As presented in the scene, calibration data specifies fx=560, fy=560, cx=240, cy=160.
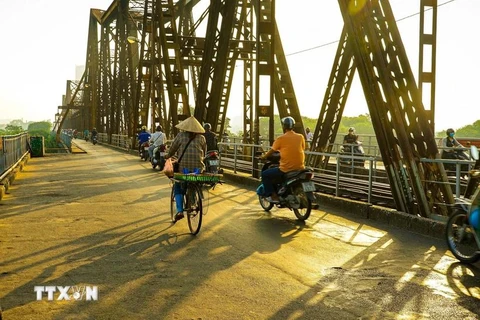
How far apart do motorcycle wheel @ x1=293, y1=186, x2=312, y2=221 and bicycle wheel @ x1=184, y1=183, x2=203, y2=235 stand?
6.19 feet

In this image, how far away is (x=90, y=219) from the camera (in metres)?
9.26

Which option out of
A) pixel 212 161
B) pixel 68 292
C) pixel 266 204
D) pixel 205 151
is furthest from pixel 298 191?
pixel 212 161

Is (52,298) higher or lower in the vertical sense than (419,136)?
lower

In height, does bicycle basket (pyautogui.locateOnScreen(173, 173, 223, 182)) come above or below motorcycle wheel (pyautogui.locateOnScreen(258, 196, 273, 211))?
above

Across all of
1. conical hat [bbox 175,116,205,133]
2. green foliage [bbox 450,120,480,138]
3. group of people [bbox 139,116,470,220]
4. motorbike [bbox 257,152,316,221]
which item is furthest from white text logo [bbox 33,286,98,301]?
green foliage [bbox 450,120,480,138]

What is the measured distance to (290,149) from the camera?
926cm

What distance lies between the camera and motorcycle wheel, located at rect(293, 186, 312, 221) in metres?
9.07

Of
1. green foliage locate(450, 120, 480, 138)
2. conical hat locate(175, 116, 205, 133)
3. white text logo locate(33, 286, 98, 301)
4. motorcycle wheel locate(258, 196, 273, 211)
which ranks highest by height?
conical hat locate(175, 116, 205, 133)

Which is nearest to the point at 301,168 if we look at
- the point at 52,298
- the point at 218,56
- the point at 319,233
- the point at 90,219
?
the point at 319,233

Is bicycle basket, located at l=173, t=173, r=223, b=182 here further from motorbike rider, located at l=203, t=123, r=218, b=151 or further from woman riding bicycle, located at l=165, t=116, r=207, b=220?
motorbike rider, located at l=203, t=123, r=218, b=151

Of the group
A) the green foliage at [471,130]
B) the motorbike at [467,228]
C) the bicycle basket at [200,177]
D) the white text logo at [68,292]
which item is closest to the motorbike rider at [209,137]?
the bicycle basket at [200,177]

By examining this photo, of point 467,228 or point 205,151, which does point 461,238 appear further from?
point 205,151

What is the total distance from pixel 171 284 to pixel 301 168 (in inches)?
177

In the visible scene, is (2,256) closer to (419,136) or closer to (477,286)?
(477,286)
